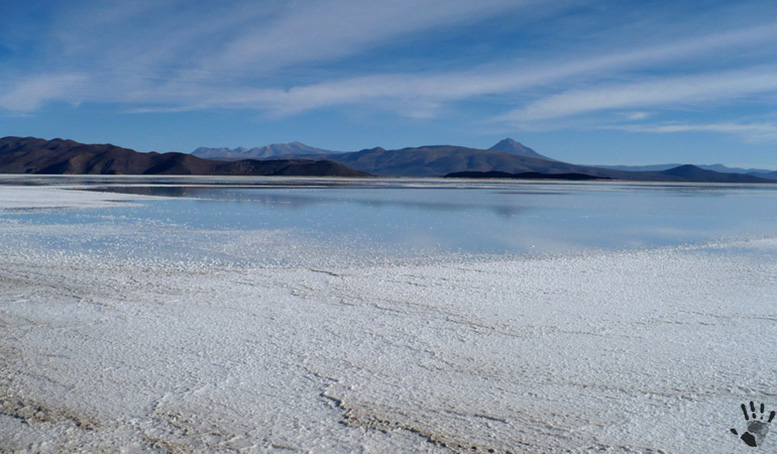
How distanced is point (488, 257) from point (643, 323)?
3.04m

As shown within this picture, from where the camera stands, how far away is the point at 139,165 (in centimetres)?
12350

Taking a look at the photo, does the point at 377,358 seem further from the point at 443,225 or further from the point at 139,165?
the point at 139,165

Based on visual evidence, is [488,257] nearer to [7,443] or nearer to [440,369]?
[440,369]

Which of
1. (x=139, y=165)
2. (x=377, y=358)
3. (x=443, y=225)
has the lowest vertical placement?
(x=377, y=358)

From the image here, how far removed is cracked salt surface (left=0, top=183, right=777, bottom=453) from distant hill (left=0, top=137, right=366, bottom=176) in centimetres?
9675

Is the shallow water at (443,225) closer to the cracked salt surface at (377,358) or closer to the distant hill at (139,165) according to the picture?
the cracked salt surface at (377,358)

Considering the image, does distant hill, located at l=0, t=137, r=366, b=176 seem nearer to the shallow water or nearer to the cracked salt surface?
the shallow water

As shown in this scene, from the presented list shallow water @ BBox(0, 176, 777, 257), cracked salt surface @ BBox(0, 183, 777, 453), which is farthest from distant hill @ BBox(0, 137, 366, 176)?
cracked salt surface @ BBox(0, 183, 777, 453)

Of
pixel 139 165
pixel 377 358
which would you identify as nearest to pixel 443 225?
pixel 377 358

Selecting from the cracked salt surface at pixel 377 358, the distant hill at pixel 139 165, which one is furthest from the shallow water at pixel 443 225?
the distant hill at pixel 139 165

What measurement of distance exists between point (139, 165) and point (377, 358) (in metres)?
132

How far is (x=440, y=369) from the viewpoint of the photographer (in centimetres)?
338

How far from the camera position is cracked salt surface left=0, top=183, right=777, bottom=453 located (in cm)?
264

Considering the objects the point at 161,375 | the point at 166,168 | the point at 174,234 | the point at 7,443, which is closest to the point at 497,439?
the point at 161,375
